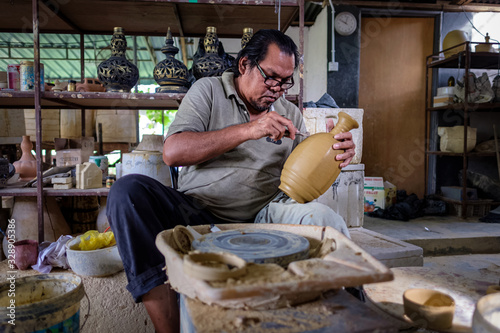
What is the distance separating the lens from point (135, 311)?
2.04m

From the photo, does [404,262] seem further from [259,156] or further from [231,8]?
[231,8]

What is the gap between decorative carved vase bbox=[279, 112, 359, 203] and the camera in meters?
1.40

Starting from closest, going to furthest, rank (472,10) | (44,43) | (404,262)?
(404,262)
(472,10)
(44,43)

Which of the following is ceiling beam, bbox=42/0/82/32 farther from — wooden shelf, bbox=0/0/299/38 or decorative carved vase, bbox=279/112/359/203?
decorative carved vase, bbox=279/112/359/203

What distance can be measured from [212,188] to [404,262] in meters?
1.70

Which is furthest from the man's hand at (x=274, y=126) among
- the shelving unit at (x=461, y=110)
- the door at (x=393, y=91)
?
the door at (x=393, y=91)

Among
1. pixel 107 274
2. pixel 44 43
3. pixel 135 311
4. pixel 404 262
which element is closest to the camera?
pixel 135 311

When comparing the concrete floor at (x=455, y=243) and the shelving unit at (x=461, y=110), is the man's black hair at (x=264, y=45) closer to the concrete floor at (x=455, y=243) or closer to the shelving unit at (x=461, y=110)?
the concrete floor at (x=455, y=243)

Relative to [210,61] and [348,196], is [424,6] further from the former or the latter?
[210,61]

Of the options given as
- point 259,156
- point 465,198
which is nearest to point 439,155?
point 465,198

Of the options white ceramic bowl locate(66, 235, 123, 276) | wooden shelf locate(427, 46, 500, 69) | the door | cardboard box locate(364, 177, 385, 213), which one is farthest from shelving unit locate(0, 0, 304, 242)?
wooden shelf locate(427, 46, 500, 69)

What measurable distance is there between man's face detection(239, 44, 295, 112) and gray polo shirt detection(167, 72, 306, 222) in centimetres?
9

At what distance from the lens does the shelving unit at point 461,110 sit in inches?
181

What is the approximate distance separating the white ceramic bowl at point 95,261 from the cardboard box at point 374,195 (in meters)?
3.63
